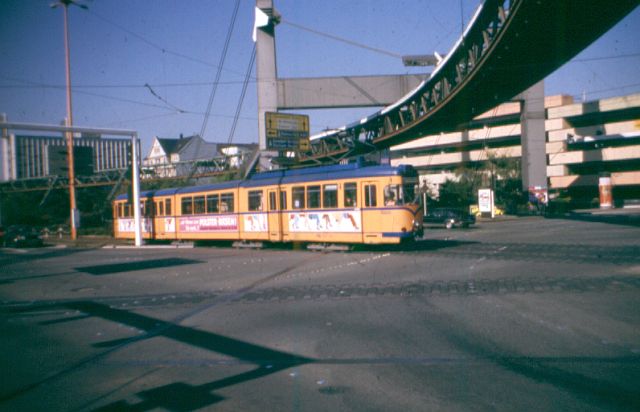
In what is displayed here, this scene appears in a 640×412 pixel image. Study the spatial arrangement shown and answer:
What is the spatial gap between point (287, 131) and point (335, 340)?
24584mm

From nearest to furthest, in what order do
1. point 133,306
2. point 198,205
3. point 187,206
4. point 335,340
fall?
1. point 335,340
2. point 133,306
3. point 198,205
4. point 187,206

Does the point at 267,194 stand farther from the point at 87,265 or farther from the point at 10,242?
the point at 10,242

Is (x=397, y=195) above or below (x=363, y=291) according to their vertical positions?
above

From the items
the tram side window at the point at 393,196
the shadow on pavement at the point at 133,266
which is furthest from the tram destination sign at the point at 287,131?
the tram side window at the point at 393,196

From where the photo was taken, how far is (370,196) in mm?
18000

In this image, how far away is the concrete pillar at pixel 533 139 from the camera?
46.5 metres

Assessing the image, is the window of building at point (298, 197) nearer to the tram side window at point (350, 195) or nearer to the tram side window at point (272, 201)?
the tram side window at point (272, 201)

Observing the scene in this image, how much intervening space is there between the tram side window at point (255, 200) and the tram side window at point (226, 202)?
1.46 m

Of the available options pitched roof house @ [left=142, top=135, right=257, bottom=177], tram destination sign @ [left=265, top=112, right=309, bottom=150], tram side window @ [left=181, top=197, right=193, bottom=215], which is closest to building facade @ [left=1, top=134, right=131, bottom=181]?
pitched roof house @ [left=142, top=135, right=257, bottom=177]

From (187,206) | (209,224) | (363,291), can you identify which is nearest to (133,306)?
(363,291)

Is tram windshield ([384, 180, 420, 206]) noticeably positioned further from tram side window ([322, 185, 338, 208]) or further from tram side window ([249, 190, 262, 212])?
tram side window ([249, 190, 262, 212])

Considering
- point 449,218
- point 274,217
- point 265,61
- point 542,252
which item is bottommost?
point 542,252

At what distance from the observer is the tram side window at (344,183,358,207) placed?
18.4 meters

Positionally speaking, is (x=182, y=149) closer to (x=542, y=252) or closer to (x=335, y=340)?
(x=542, y=252)
